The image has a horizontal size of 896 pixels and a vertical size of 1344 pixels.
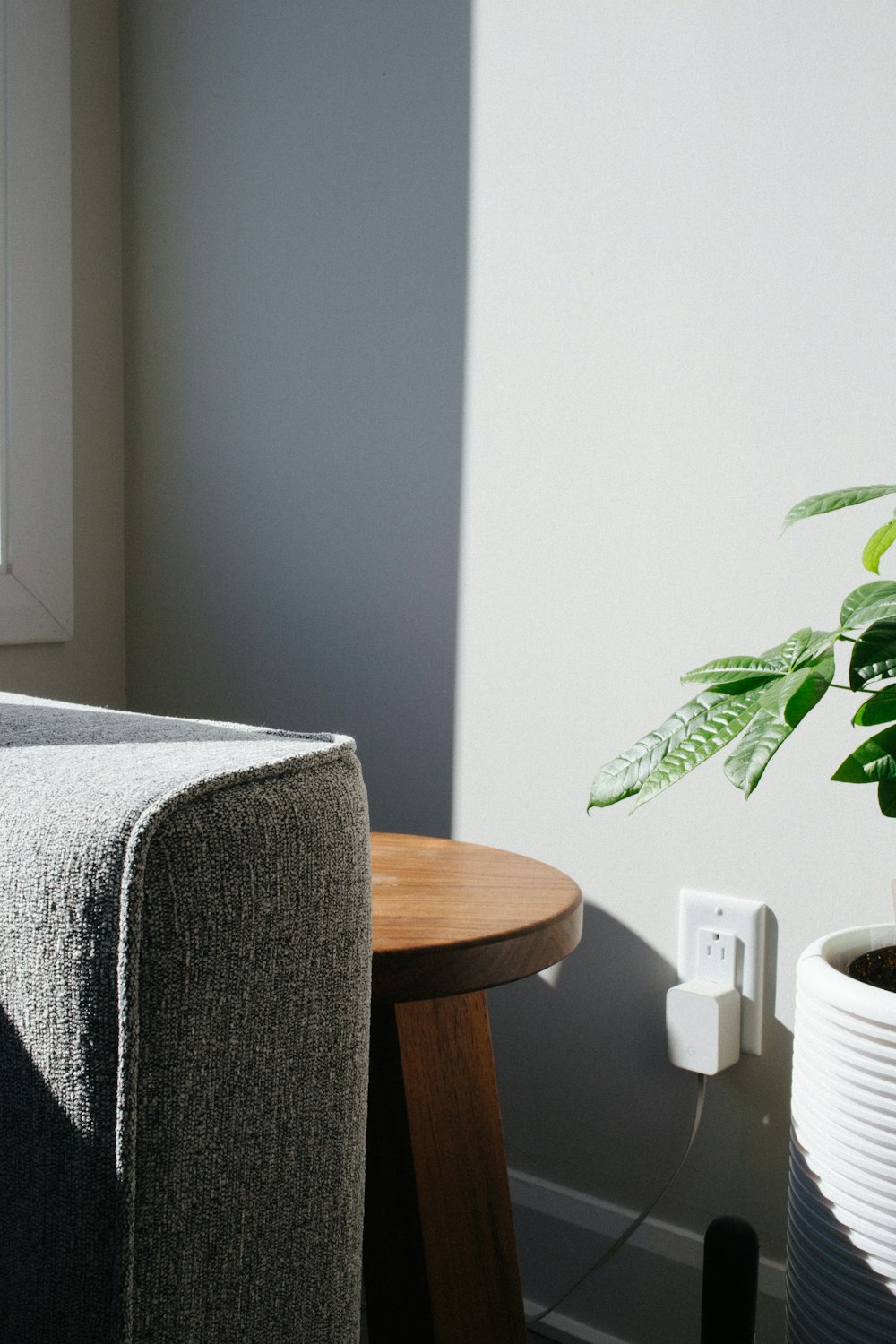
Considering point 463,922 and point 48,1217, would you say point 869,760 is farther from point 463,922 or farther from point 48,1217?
point 48,1217

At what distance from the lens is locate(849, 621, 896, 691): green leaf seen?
586 mm

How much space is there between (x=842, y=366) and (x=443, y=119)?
0.50 m

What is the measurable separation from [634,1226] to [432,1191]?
1.15 ft

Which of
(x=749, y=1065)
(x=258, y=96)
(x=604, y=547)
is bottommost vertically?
(x=749, y=1065)

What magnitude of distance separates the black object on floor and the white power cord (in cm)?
26

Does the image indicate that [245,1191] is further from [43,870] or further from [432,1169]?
[432,1169]

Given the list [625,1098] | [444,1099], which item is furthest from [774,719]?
[625,1098]

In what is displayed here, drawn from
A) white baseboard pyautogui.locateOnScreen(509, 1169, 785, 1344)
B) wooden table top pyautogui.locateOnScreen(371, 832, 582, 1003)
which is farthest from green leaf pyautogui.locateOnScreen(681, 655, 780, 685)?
white baseboard pyautogui.locateOnScreen(509, 1169, 785, 1344)

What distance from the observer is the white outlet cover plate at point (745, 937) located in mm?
958

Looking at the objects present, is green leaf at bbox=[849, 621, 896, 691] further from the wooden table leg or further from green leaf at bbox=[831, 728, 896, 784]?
the wooden table leg

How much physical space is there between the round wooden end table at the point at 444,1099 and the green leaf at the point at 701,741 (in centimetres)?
17

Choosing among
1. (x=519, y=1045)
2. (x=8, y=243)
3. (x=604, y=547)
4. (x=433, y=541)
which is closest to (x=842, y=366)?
(x=604, y=547)

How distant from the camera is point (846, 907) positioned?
2.99 feet

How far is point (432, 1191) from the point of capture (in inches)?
30.2
